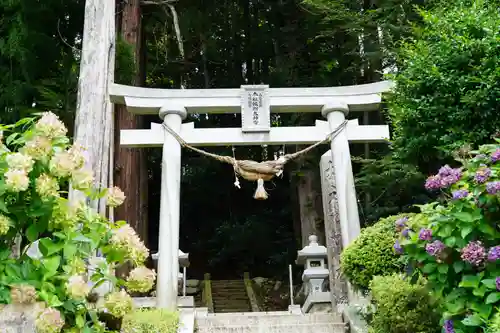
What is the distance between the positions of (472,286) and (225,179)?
41.5 feet

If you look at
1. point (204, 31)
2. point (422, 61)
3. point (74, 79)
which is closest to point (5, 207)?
point (422, 61)

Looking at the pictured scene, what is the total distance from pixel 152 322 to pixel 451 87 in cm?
338

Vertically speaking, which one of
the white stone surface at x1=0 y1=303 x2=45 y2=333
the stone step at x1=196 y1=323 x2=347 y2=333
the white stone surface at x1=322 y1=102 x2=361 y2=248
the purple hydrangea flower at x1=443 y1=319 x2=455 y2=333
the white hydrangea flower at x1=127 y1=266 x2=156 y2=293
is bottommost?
the purple hydrangea flower at x1=443 y1=319 x2=455 y2=333

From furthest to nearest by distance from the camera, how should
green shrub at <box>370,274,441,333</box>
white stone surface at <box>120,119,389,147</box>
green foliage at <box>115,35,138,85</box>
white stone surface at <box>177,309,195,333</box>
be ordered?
green foliage at <box>115,35,138,85</box> < white stone surface at <box>120,119,389,147</box> < white stone surface at <box>177,309,195,333</box> < green shrub at <box>370,274,441,333</box>

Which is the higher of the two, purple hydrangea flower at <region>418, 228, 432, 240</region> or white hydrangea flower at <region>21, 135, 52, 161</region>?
white hydrangea flower at <region>21, 135, 52, 161</region>

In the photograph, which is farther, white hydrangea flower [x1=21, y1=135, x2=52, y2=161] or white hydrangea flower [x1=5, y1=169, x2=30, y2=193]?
white hydrangea flower [x1=21, y1=135, x2=52, y2=161]

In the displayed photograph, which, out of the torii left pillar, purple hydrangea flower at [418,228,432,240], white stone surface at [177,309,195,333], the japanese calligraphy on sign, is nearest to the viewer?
purple hydrangea flower at [418,228,432,240]

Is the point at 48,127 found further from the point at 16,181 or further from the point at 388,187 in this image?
the point at 388,187

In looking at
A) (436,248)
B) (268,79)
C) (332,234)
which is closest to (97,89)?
(332,234)

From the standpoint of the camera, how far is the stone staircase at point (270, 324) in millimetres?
5891

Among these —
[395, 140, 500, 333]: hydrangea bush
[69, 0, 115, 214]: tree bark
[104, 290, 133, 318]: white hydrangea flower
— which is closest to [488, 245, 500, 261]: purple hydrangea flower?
[395, 140, 500, 333]: hydrangea bush

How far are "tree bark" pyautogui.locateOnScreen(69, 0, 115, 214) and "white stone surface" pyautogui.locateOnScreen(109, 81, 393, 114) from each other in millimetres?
368

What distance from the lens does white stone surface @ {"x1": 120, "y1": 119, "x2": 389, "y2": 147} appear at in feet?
24.0

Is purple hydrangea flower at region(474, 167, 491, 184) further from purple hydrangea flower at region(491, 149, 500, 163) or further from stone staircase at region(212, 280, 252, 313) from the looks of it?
stone staircase at region(212, 280, 252, 313)
